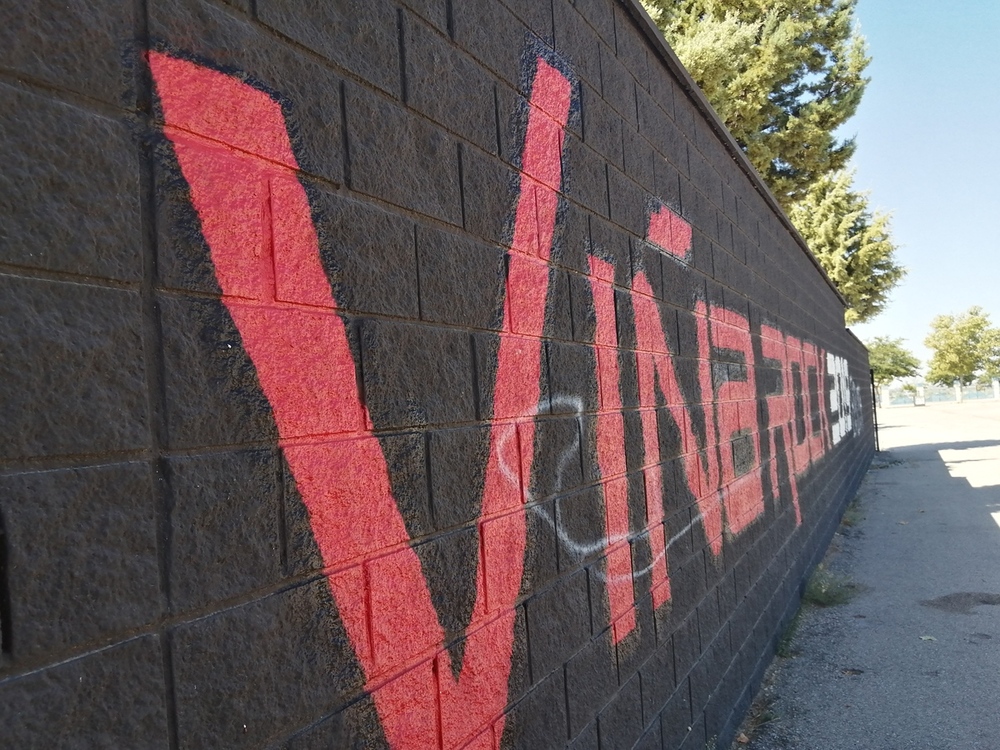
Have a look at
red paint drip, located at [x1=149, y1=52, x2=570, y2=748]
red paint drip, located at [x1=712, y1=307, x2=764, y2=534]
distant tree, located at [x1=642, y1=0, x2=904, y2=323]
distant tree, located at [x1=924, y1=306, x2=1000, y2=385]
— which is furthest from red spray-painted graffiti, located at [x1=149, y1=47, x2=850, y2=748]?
distant tree, located at [x1=924, y1=306, x2=1000, y2=385]

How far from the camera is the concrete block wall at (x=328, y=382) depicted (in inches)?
38.5

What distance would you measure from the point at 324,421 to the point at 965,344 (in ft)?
284

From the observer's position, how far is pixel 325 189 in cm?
145

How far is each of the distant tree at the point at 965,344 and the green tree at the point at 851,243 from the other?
195 feet

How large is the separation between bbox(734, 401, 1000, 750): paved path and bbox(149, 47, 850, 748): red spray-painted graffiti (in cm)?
195

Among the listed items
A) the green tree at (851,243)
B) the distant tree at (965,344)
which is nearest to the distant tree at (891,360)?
the distant tree at (965,344)

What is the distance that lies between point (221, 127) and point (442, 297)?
0.64m

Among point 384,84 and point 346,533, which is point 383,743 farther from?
point 384,84

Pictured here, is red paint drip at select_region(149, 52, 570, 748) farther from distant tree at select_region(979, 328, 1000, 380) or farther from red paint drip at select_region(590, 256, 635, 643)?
distant tree at select_region(979, 328, 1000, 380)

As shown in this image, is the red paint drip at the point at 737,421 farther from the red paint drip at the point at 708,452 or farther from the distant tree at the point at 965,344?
the distant tree at the point at 965,344

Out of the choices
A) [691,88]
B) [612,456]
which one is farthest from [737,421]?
[612,456]

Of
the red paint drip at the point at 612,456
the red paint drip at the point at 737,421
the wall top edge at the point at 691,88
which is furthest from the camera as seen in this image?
the red paint drip at the point at 737,421

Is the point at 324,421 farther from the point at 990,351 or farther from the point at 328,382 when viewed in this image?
the point at 990,351

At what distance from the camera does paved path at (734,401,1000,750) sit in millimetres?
3760
